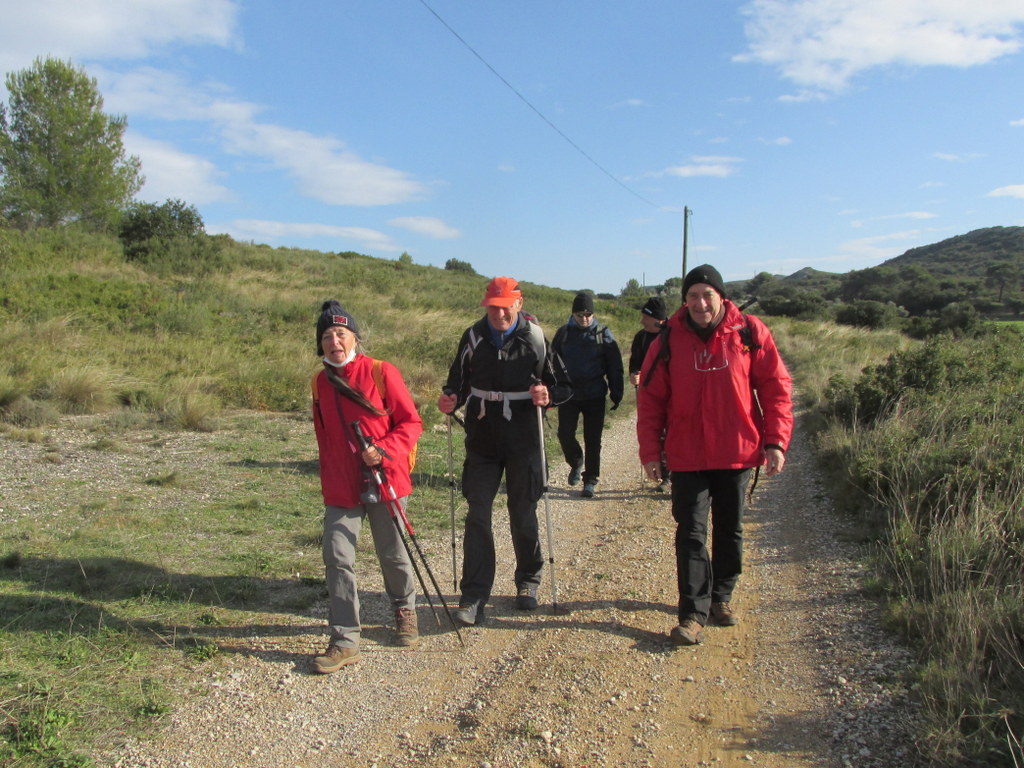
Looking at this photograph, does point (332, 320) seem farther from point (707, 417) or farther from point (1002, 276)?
point (1002, 276)

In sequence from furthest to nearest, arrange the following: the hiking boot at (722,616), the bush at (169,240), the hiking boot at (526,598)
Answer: the bush at (169,240), the hiking boot at (526,598), the hiking boot at (722,616)

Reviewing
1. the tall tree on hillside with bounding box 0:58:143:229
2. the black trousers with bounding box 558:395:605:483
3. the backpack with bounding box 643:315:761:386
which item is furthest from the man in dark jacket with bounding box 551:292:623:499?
the tall tree on hillside with bounding box 0:58:143:229

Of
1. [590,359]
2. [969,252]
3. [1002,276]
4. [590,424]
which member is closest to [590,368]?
[590,359]

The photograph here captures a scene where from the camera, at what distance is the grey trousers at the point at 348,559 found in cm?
376

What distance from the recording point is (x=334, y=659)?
3691 mm

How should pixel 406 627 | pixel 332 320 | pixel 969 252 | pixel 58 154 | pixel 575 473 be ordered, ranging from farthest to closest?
pixel 969 252 → pixel 58 154 → pixel 575 473 → pixel 406 627 → pixel 332 320

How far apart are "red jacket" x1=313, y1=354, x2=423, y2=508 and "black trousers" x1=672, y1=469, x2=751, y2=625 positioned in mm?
1544

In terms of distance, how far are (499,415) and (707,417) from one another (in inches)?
48.4

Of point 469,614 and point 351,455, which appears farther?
point 469,614

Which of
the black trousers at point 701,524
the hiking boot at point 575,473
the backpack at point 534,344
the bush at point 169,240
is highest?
the bush at point 169,240

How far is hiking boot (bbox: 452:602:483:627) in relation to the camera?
426 cm

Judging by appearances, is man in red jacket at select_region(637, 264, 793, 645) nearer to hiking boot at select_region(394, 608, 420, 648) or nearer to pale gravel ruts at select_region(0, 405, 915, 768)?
pale gravel ruts at select_region(0, 405, 915, 768)

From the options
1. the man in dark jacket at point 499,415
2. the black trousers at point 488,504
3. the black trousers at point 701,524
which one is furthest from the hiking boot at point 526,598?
the black trousers at point 701,524

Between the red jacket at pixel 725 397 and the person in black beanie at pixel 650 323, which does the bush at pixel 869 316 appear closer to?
the person in black beanie at pixel 650 323
